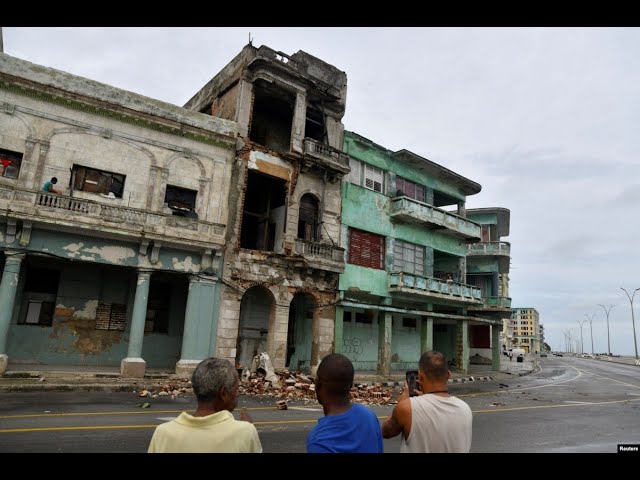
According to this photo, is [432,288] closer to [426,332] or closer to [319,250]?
[426,332]

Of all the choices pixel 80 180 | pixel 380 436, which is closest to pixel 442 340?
pixel 80 180

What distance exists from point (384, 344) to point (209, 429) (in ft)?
71.6

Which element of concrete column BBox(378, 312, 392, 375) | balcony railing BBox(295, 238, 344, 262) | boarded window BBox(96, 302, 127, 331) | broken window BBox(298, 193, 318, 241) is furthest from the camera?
concrete column BBox(378, 312, 392, 375)

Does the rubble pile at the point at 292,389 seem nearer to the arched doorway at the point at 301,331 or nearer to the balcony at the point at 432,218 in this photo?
the arched doorway at the point at 301,331

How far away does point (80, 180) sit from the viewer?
16.2 meters

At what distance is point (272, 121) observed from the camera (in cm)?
2311

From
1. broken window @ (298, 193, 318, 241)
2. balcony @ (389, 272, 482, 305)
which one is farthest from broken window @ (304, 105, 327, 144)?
balcony @ (389, 272, 482, 305)

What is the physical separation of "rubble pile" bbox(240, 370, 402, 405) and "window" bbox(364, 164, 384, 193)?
37.2 ft

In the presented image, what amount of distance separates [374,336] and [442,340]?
8.26 m

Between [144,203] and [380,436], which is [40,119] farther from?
[380,436]

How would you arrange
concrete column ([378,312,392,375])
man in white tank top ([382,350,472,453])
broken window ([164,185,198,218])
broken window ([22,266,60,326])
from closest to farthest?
man in white tank top ([382,350,472,453]) → broken window ([22,266,60,326]) → broken window ([164,185,198,218]) → concrete column ([378,312,392,375])

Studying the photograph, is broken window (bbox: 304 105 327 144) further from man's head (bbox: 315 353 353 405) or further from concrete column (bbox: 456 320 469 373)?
man's head (bbox: 315 353 353 405)

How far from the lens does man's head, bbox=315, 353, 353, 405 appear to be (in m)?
2.81

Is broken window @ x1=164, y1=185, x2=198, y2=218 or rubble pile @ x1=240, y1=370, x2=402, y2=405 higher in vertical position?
broken window @ x1=164, y1=185, x2=198, y2=218
